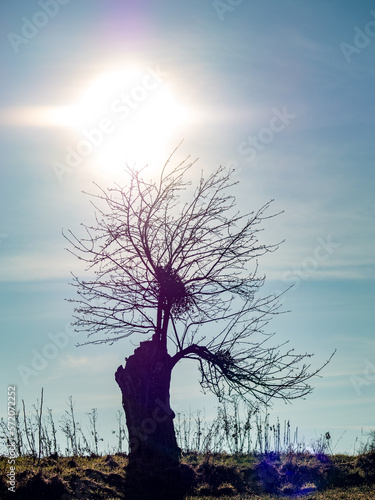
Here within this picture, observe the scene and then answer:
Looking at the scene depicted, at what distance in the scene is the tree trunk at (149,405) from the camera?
13.8 metres

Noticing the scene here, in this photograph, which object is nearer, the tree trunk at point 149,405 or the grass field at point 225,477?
the grass field at point 225,477

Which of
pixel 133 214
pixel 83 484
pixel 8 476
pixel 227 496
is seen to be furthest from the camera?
pixel 133 214

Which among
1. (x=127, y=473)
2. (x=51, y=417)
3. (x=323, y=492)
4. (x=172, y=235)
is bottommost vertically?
(x=323, y=492)

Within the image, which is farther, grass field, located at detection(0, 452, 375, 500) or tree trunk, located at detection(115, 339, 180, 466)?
tree trunk, located at detection(115, 339, 180, 466)

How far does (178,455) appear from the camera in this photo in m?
14.2

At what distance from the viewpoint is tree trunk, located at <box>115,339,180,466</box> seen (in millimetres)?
13766

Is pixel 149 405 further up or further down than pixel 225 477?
further up

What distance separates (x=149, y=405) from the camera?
14.1 meters

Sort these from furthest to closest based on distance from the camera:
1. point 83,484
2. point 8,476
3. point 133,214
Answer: point 133,214 → point 83,484 → point 8,476

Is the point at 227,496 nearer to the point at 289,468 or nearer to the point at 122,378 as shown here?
the point at 289,468

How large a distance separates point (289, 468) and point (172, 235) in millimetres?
6937

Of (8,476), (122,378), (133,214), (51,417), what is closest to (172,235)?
(133,214)

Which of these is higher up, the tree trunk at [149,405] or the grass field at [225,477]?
the tree trunk at [149,405]

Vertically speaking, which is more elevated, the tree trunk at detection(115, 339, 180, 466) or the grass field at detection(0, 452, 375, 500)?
the tree trunk at detection(115, 339, 180, 466)
